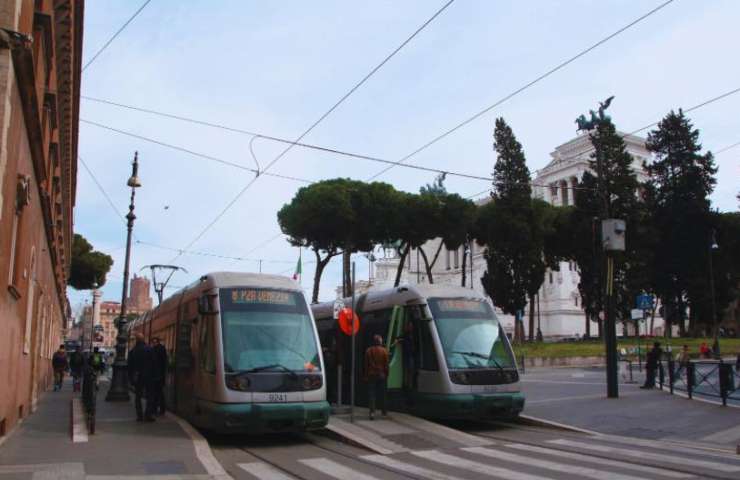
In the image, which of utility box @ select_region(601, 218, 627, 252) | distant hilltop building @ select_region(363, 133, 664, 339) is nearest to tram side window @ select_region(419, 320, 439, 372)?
utility box @ select_region(601, 218, 627, 252)

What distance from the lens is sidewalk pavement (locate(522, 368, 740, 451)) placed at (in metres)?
11.4

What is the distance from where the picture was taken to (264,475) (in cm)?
844

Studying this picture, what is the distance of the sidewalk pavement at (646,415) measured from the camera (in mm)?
11375

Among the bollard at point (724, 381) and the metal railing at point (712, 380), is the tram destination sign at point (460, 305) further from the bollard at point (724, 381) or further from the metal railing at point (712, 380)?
the metal railing at point (712, 380)

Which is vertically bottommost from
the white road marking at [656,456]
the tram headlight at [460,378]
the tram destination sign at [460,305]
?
the white road marking at [656,456]

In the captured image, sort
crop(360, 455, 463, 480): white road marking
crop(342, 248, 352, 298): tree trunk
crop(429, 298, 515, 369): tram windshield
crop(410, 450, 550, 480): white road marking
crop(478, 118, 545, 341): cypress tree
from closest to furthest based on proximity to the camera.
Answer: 1. crop(410, 450, 550, 480): white road marking
2. crop(360, 455, 463, 480): white road marking
3. crop(429, 298, 515, 369): tram windshield
4. crop(342, 248, 352, 298): tree trunk
5. crop(478, 118, 545, 341): cypress tree

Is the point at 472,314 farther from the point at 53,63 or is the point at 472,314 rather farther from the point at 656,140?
the point at 656,140

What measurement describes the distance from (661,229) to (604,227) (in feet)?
146

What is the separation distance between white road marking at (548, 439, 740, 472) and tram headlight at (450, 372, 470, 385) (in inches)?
82.4

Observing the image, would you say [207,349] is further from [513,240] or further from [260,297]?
[513,240]

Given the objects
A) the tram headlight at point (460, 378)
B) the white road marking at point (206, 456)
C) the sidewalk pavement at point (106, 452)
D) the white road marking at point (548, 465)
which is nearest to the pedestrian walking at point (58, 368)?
the sidewalk pavement at point (106, 452)

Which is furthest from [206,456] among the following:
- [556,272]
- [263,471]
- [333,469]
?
[556,272]

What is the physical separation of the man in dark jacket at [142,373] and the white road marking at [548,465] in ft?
20.1

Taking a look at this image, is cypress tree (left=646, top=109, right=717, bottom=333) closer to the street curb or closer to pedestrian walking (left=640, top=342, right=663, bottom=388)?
pedestrian walking (left=640, top=342, right=663, bottom=388)
